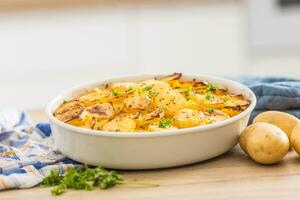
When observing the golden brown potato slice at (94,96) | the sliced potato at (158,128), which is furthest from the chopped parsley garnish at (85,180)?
the golden brown potato slice at (94,96)

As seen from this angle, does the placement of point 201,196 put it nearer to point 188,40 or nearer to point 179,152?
point 179,152

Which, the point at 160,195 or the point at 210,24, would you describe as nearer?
the point at 160,195

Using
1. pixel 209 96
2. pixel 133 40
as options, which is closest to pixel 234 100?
pixel 209 96

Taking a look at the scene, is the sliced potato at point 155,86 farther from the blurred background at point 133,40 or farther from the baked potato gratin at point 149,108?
the blurred background at point 133,40

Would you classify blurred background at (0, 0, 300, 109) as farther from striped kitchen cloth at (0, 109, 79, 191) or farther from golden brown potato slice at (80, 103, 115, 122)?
golden brown potato slice at (80, 103, 115, 122)

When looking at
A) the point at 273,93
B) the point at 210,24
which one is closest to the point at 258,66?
the point at 210,24
